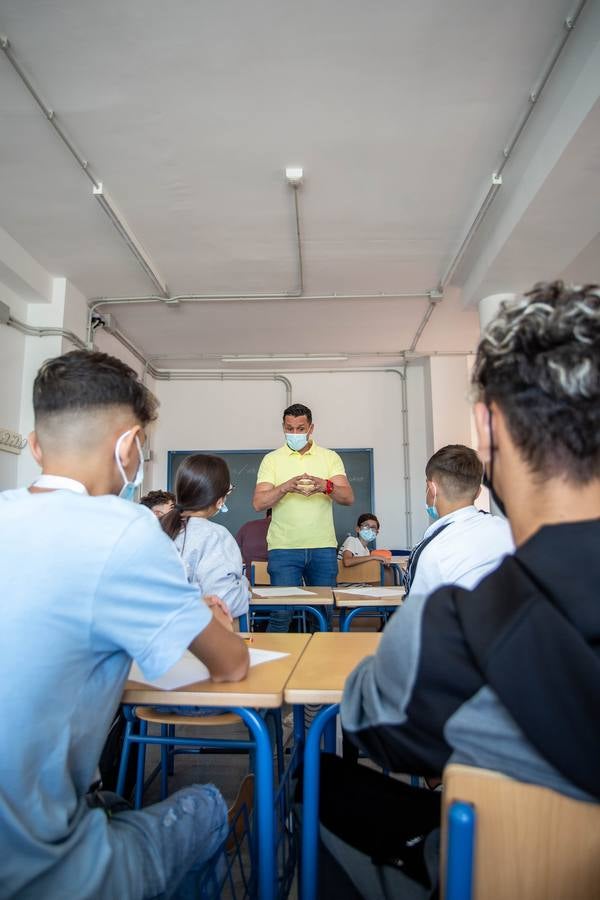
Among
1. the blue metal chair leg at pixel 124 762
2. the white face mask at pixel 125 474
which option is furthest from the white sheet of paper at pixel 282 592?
the white face mask at pixel 125 474

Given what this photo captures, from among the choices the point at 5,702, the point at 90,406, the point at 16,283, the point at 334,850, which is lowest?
the point at 334,850

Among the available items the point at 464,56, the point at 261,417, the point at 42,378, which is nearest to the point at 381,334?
the point at 261,417

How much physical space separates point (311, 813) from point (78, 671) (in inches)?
21.6

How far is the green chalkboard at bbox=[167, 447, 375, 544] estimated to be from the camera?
7.20 metres

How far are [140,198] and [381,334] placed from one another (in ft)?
10.6

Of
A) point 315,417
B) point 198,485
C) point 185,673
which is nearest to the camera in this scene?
point 185,673

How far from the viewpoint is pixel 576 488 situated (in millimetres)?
748

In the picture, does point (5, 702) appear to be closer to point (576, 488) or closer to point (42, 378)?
point (42, 378)

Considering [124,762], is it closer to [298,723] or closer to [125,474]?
[298,723]

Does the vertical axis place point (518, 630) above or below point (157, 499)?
below

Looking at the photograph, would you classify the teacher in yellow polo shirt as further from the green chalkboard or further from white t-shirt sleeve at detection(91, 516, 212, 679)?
the green chalkboard

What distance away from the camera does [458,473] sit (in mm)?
2092

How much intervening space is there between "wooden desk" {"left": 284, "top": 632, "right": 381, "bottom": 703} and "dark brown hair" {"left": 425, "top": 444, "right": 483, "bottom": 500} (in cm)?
60

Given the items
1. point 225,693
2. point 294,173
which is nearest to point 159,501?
point 294,173
